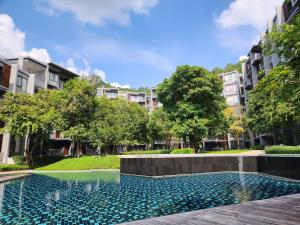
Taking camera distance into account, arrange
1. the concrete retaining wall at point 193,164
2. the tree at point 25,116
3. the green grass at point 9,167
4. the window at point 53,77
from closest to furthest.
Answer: the concrete retaining wall at point 193,164 → the green grass at point 9,167 → the tree at point 25,116 → the window at point 53,77

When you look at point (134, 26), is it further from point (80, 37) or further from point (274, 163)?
point (274, 163)

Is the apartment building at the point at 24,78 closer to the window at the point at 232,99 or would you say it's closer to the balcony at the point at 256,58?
the balcony at the point at 256,58

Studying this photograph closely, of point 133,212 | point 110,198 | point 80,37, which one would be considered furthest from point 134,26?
point 133,212

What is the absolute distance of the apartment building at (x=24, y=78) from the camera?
33.1 m

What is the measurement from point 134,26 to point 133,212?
1628 centimetres

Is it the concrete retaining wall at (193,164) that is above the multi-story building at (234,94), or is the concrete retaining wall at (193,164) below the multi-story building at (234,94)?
below

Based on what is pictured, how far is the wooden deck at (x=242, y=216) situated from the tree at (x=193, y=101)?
76.7 ft

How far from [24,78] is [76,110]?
36.9 ft

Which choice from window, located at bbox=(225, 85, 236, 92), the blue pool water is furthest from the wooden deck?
window, located at bbox=(225, 85, 236, 92)

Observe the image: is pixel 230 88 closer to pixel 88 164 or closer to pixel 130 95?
pixel 130 95

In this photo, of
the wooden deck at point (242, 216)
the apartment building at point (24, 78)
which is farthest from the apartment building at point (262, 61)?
the apartment building at point (24, 78)

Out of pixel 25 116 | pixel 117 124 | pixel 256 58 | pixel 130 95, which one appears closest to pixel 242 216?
pixel 25 116

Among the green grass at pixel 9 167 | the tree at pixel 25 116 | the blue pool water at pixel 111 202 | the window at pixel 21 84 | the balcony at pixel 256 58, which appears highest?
the balcony at pixel 256 58

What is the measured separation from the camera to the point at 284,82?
10086 mm
